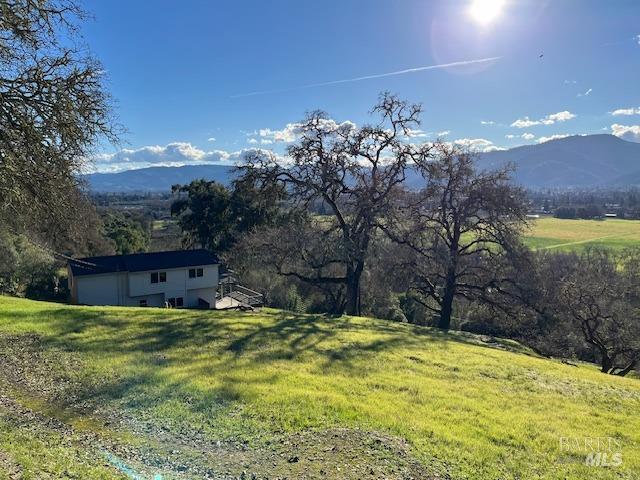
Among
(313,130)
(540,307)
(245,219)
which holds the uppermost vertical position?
(313,130)

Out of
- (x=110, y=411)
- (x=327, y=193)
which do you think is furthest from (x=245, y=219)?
(x=110, y=411)

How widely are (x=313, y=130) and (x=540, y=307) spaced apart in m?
16.8

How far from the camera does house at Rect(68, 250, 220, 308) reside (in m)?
35.3

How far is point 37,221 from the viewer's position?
1248 centimetres

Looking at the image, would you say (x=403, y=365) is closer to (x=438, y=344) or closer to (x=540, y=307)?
(x=438, y=344)

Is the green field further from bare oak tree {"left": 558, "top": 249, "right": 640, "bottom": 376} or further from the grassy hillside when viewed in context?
the grassy hillside

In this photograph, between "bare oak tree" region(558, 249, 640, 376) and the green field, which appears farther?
the green field

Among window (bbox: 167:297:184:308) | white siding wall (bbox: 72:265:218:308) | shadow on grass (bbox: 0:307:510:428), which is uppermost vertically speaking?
shadow on grass (bbox: 0:307:510:428)

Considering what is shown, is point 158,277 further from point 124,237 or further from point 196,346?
point 196,346

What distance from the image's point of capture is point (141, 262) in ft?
125

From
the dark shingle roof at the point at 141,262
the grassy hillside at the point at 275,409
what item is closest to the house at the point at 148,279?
the dark shingle roof at the point at 141,262

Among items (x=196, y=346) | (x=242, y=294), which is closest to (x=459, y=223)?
(x=196, y=346)

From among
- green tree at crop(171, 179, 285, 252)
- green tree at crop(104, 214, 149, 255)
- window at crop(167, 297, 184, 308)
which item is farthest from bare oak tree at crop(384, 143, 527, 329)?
green tree at crop(104, 214, 149, 255)

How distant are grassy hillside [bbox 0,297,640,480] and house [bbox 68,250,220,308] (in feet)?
67.7
